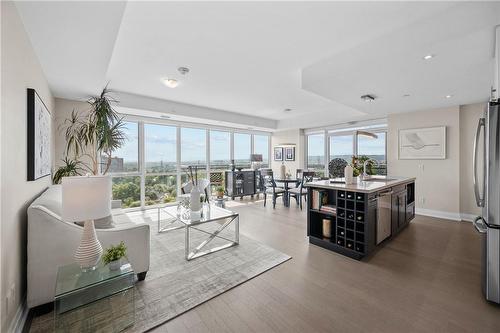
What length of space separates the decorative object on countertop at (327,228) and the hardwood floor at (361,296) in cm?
23

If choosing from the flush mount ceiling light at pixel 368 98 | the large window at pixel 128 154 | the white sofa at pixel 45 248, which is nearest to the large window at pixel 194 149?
the large window at pixel 128 154

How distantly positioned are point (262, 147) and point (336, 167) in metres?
2.92

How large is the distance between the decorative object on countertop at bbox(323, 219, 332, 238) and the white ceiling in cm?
201

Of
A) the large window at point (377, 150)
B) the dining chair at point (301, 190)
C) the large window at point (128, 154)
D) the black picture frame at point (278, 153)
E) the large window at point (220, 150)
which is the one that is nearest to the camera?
the large window at point (128, 154)

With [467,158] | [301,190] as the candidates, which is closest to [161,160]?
[301,190]

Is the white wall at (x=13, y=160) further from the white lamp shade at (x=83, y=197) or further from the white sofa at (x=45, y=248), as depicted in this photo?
the white lamp shade at (x=83, y=197)

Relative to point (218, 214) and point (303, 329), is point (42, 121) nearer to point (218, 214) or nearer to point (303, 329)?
point (218, 214)

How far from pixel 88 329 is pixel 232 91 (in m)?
3.97

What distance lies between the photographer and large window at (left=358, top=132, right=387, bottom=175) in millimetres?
5789

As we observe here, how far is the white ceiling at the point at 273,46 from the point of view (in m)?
1.89

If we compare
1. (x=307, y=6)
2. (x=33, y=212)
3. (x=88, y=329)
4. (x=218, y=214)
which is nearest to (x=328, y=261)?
(x=218, y=214)

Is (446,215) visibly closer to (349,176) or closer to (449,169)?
(449,169)

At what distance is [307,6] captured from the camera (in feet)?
6.21

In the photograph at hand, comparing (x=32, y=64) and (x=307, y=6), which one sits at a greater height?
(x=307, y=6)
